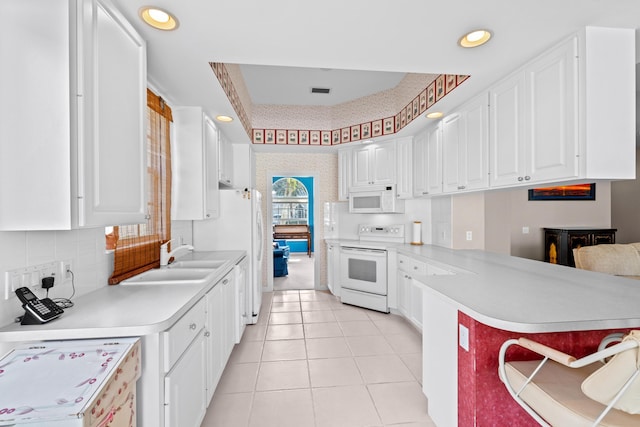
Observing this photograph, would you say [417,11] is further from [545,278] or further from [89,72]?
[545,278]

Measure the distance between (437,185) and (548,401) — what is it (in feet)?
8.18

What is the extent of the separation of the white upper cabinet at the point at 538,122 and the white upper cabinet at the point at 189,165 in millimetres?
2474

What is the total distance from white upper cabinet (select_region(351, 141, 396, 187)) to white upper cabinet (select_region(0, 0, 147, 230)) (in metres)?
3.48

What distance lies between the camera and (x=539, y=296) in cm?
158

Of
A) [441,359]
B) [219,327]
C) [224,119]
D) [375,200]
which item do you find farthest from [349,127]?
[441,359]

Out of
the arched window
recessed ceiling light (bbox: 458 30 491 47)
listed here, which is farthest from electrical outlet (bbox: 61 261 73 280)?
the arched window

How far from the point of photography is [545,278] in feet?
6.53

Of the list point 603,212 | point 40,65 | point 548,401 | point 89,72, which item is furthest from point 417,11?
point 603,212

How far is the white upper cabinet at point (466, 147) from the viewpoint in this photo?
8.29 ft

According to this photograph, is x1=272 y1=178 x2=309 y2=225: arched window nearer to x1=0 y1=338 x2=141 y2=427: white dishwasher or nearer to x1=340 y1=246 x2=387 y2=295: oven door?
x1=340 y1=246 x2=387 y2=295: oven door

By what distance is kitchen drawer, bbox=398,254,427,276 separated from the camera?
10.2 ft

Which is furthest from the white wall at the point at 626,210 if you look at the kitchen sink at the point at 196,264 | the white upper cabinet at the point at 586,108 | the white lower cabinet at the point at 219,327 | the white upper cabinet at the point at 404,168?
the kitchen sink at the point at 196,264

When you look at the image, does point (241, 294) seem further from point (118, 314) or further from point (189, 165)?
point (118, 314)

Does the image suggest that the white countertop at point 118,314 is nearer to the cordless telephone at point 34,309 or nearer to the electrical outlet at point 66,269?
the cordless telephone at point 34,309
